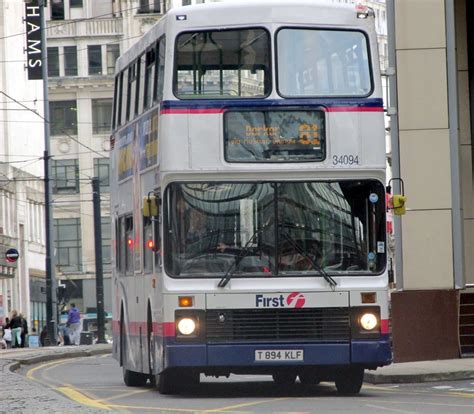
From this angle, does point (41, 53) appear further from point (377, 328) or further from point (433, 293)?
point (377, 328)

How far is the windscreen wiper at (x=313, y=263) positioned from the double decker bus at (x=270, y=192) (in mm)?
11

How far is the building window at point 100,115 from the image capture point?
95.0 metres

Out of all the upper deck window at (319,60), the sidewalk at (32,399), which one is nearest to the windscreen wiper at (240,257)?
the upper deck window at (319,60)

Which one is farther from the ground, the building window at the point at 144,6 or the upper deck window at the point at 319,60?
the building window at the point at 144,6

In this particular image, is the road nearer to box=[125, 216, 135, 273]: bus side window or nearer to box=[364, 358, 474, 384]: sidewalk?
box=[364, 358, 474, 384]: sidewalk

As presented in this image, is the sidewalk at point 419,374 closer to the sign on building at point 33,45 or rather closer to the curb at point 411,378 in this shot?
the curb at point 411,378

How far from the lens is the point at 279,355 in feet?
63.6

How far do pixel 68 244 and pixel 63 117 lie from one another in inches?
260

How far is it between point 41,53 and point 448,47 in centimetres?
4430

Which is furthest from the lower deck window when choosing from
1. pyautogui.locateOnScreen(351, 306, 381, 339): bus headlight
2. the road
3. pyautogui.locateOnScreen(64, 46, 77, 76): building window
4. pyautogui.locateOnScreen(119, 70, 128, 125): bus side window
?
pyautogui.locateOnScreen(64, 46, 77, 76): building window

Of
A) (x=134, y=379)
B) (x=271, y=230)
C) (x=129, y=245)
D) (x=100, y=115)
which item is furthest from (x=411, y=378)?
(x=100, y=115)

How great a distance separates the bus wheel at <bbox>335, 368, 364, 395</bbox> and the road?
0.14 m

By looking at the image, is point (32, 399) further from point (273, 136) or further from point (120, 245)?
point (120, 245)

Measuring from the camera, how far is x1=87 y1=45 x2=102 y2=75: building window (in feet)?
311
